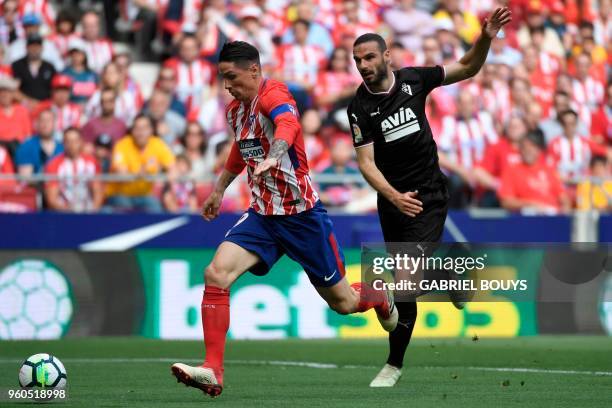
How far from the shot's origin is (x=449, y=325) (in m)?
15.3

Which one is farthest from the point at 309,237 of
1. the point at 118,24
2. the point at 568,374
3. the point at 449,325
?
the point at 118,24

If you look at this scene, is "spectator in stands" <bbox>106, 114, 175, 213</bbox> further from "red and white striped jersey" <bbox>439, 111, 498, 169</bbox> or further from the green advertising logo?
"red and white striped jersey" <bbox>439, 111, 498, 169</bbox>

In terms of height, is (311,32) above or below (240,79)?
above

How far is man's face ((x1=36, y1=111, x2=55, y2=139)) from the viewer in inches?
634

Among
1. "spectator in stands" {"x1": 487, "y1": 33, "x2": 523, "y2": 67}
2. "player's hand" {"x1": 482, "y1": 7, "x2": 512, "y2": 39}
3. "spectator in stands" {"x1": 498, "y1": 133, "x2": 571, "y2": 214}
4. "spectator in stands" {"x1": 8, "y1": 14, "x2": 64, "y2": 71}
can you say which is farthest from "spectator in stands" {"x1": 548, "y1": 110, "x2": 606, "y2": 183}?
"player's hand" {"x1": 482, "y1": 7, "x2": 512, "y2": 39}

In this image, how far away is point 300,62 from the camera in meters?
18.8

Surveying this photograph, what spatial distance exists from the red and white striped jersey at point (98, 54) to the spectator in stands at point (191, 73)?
2.77 feet

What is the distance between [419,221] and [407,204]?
0.62 metres

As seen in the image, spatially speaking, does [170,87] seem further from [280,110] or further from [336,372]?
[280,110]

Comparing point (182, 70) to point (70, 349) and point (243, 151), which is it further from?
point (243, 151)

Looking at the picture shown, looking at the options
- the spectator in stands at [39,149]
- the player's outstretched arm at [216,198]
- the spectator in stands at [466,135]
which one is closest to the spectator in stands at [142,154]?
the spectator in stands at [39,149]

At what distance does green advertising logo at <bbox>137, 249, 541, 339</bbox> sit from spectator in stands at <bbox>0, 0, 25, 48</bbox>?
4650mm

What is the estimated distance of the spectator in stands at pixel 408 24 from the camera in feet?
66.9

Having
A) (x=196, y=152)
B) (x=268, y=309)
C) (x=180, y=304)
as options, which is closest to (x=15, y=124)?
(x=196, y=152)
